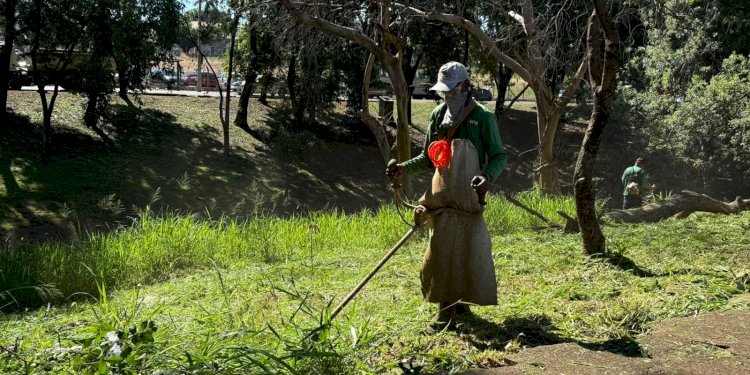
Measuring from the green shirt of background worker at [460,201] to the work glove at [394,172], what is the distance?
0.90 ft

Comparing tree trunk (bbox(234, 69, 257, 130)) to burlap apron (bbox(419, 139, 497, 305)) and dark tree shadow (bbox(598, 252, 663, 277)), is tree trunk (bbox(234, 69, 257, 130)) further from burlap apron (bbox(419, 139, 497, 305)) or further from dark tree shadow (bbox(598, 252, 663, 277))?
burlap apron (bbox(419, 139, 497, 305))

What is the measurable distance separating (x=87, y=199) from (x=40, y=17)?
183 inches

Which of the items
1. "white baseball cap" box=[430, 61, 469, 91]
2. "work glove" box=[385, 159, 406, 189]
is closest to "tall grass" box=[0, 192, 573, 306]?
"work glove" box=[385, 159, 406, 189]

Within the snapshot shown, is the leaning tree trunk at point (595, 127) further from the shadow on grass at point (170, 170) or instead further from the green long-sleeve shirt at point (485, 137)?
the shadow on grass at point (170, 170)

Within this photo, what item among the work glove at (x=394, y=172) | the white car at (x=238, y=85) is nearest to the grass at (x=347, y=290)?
the work glove at (x=394, y=172)

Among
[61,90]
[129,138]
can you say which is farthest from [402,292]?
[61,90]

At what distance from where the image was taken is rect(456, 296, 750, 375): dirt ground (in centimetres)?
480

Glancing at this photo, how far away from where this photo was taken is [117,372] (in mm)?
3877

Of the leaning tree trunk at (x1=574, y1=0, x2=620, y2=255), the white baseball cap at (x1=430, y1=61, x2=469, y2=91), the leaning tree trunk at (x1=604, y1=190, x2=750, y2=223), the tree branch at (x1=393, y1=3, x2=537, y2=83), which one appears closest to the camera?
the white baseball cap at (x1=430, y1=61, x2=469, y2=91)

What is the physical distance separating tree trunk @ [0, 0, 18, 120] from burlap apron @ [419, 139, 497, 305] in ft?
58.8

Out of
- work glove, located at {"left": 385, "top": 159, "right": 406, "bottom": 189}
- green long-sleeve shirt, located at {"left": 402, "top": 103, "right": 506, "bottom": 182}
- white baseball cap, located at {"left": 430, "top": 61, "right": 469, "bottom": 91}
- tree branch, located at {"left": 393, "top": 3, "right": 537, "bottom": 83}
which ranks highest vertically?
tree branch, located at {"left": 393, "top": 3, "right": 537, "bottom": 83}

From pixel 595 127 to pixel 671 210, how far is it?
465cm

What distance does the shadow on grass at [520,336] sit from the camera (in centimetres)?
521

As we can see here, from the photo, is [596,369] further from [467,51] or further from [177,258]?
[467,51]
